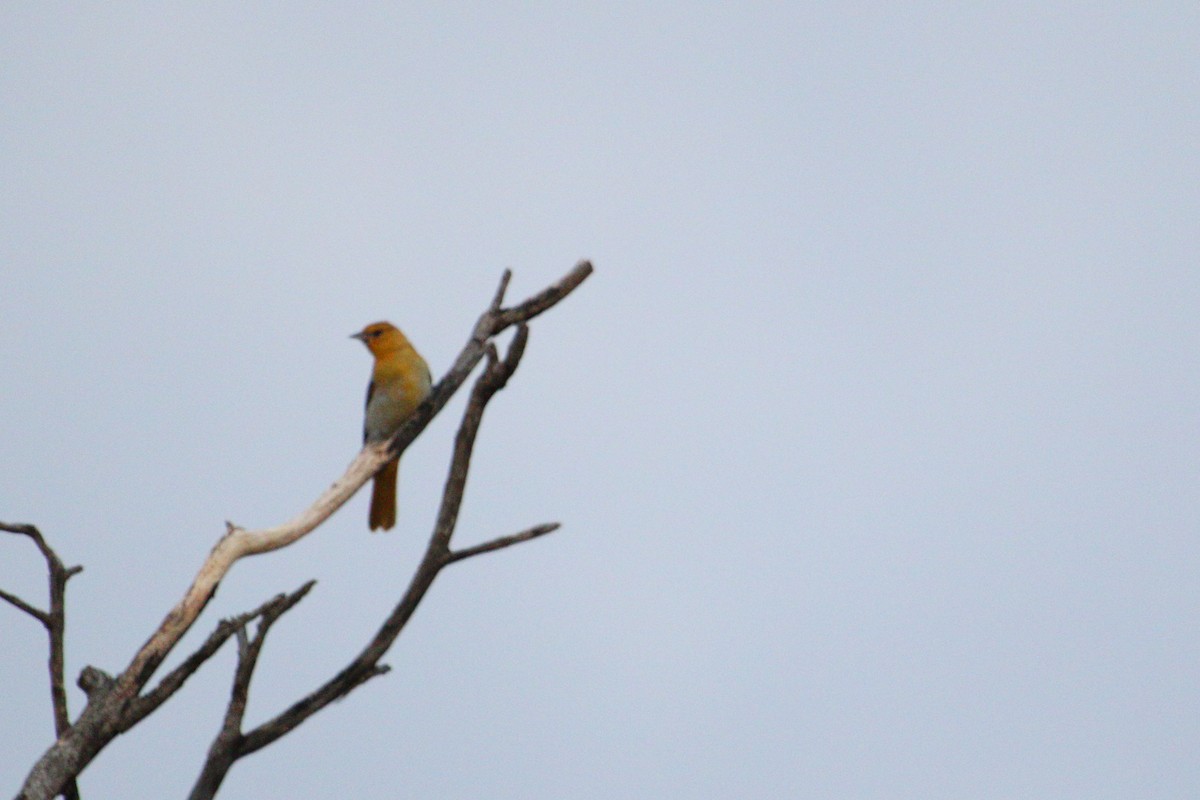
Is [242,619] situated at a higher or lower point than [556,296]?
lower

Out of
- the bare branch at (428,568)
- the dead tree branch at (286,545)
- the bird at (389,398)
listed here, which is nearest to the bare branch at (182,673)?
the dead tree branch at (286,545)

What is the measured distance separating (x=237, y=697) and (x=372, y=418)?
304cm

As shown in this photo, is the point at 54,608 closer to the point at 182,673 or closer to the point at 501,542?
the point at 182,673

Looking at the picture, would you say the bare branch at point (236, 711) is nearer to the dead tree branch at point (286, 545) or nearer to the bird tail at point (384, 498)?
the dead tree branch at point (286, 545)

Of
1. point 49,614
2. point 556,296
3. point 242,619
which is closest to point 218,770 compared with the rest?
point 242,619

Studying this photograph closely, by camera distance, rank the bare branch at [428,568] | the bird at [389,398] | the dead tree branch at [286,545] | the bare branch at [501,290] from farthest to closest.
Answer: the bird at [389,398]
the bare branch at [501,290]
the bare branch at [428,568]
the dead tree branch at [286,545]

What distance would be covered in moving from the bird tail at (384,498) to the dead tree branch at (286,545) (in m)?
1.54

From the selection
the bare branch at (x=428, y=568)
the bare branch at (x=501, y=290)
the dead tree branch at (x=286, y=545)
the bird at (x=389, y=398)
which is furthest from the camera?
the bird at (x=389, y=398)

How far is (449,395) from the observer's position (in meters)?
6.84

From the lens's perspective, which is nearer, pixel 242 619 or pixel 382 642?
pixel 242 619

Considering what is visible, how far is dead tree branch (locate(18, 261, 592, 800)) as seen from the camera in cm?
546

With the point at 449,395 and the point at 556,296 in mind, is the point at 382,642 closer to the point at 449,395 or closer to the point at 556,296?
the point at 449,395

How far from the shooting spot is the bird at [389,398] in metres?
8.44

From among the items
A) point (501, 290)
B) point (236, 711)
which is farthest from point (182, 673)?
point (501, 290)
